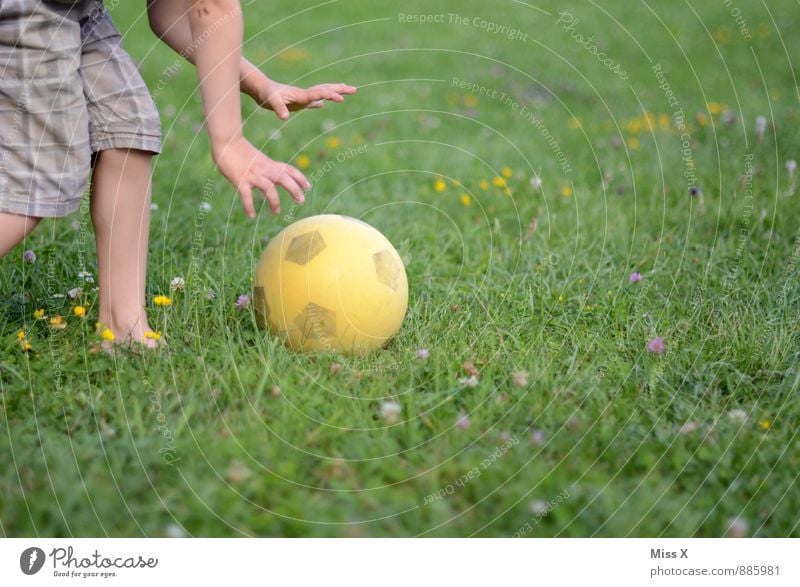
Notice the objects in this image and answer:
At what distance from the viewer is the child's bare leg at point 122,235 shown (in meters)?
2.84

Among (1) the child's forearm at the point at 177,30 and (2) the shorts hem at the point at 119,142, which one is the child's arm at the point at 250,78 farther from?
(2) the shorts hem at the point at 119,142

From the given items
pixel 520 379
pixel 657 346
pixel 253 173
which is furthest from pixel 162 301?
pixel 657 346

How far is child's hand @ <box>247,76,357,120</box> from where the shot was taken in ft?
9.24

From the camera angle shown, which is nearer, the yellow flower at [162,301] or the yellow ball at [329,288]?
the yellow ball at [329,288]

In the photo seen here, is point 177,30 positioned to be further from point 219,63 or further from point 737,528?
point 737,528

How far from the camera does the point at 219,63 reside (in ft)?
8.45

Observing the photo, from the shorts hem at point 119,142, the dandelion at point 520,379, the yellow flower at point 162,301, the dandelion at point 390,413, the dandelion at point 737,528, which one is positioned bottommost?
the yellow flower at point 162,301

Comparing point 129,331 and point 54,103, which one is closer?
point 54,103

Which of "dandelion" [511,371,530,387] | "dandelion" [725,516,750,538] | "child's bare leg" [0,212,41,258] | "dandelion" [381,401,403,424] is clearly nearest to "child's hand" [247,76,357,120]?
"child's bare leg" [0,212,41,258]

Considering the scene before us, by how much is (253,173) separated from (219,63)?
0.38 metres

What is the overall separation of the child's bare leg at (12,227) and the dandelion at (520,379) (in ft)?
5.50
